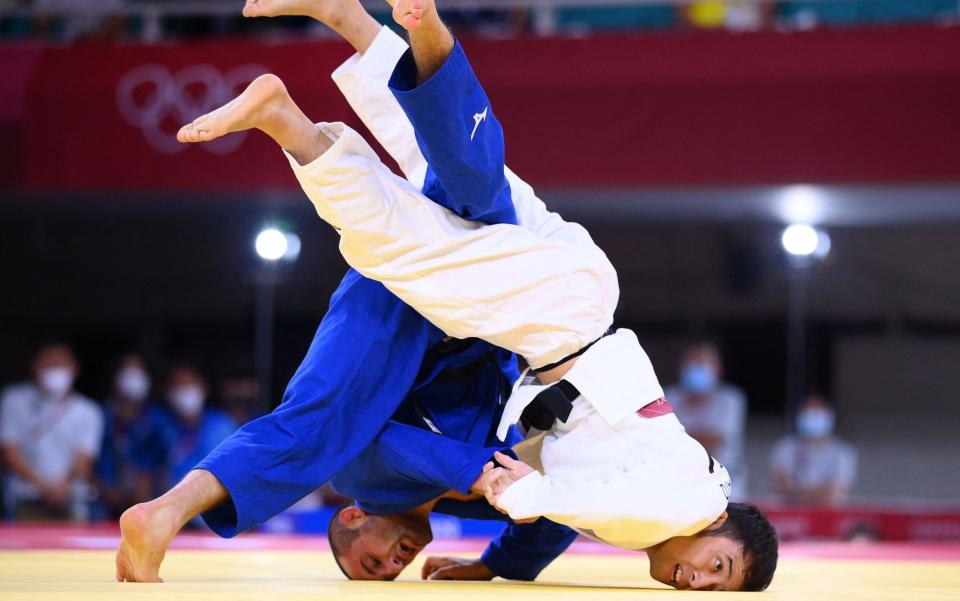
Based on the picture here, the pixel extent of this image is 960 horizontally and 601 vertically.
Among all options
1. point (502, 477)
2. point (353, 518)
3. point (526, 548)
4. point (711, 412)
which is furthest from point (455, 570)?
point (711, 412)

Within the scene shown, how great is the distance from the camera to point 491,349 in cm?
266

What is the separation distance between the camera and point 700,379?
21.2ft

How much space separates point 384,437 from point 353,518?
0.21 meters

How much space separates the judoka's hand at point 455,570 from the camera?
2.67 m

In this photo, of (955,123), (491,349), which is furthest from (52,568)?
(955,123)

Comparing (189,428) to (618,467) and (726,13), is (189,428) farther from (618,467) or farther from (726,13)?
(618,467)

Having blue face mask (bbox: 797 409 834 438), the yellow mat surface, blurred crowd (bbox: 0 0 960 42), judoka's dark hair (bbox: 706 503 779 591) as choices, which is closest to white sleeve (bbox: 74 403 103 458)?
blurred crowd (bbox: 0 0 960 42)

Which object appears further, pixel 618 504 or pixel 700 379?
pixel 700 379

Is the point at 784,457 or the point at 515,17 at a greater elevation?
the point at 515,17

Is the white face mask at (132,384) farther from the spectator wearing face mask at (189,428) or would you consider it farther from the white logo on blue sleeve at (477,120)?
the white logo on blue sleeve at (477,120)

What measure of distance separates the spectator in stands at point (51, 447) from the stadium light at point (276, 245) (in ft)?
3.98

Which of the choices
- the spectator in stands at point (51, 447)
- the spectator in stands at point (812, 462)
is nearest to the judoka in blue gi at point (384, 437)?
the spectator in stands at point (51, 447)

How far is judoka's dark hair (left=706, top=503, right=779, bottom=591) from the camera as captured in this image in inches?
90.1

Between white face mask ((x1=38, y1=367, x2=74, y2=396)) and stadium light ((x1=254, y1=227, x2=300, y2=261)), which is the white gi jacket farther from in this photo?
white face mask ((x1=38, y1=367, x2=74, y2=396))
